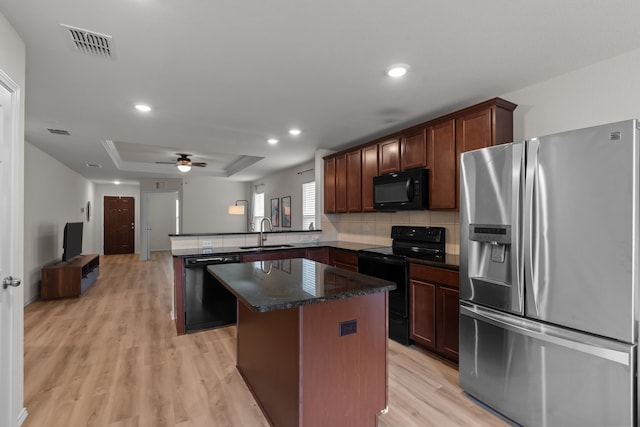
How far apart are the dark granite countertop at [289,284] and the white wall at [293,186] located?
4.06m

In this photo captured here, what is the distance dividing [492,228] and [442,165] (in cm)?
114

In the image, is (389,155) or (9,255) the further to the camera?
(389,155)

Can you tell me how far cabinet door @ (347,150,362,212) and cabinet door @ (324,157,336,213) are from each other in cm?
36

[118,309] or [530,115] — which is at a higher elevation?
[530,115]

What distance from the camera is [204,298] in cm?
354

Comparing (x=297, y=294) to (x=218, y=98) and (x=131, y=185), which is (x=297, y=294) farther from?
(x=131, y=185)

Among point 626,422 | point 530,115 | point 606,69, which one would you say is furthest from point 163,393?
point 606,69

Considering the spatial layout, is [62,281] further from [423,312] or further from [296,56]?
[423,312]

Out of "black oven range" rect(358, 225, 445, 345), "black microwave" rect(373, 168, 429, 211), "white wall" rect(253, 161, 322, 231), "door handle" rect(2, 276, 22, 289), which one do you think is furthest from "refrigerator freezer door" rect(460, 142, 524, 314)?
"white wall" rect(253, 161, 322, 231)

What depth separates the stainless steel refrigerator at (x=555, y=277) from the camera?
5.04 feet

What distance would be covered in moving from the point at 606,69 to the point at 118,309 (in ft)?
18.8

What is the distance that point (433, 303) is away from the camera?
A: 9.07 ft

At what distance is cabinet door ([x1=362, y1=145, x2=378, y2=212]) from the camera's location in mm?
4000

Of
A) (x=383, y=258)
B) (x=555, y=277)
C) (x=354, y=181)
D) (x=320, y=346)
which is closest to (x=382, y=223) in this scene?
(x=354, y=181)
